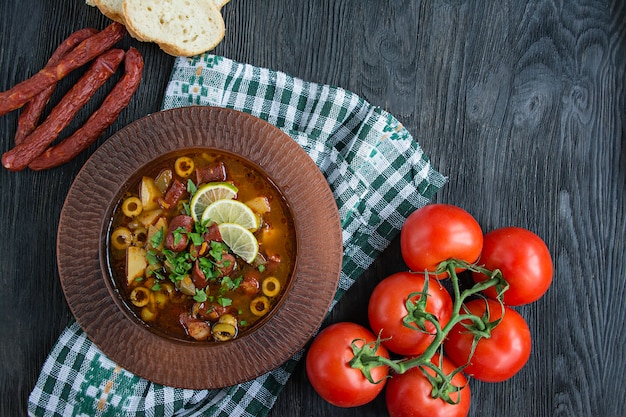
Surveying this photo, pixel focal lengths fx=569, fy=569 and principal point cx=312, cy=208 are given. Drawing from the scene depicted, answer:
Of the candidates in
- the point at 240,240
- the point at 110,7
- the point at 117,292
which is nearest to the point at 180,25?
the point at 110,7

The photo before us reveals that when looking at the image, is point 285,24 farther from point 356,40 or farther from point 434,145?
point 434,145

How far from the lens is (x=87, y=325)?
2.24m

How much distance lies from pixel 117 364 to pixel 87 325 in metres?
0.19

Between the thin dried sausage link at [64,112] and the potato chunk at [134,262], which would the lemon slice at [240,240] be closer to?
the potato chunk at [134,262]

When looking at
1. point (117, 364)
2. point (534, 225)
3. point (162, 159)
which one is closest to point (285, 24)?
point (162, 159)

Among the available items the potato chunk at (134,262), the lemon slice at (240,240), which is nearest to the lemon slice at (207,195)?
the lemon slice at (240,240)

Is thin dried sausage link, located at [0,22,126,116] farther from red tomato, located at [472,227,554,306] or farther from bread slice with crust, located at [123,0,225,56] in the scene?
red tomato, located at [472,227,554,306]

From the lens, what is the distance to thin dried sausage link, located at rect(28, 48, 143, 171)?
2.45 metres

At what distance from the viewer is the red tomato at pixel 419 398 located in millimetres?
2191

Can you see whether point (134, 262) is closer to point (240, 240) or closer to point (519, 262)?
point (240, 240)

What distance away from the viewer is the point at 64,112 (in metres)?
2.46

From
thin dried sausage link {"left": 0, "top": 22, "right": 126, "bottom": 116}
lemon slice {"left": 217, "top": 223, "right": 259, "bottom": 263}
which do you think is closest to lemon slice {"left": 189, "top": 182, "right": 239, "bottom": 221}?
lemon slice {"left": 217, "top": 223, "right": 259, "bottom": 263}

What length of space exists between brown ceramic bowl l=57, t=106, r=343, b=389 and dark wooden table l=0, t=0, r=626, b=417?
1.20ft

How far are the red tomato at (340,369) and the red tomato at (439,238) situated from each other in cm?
37
